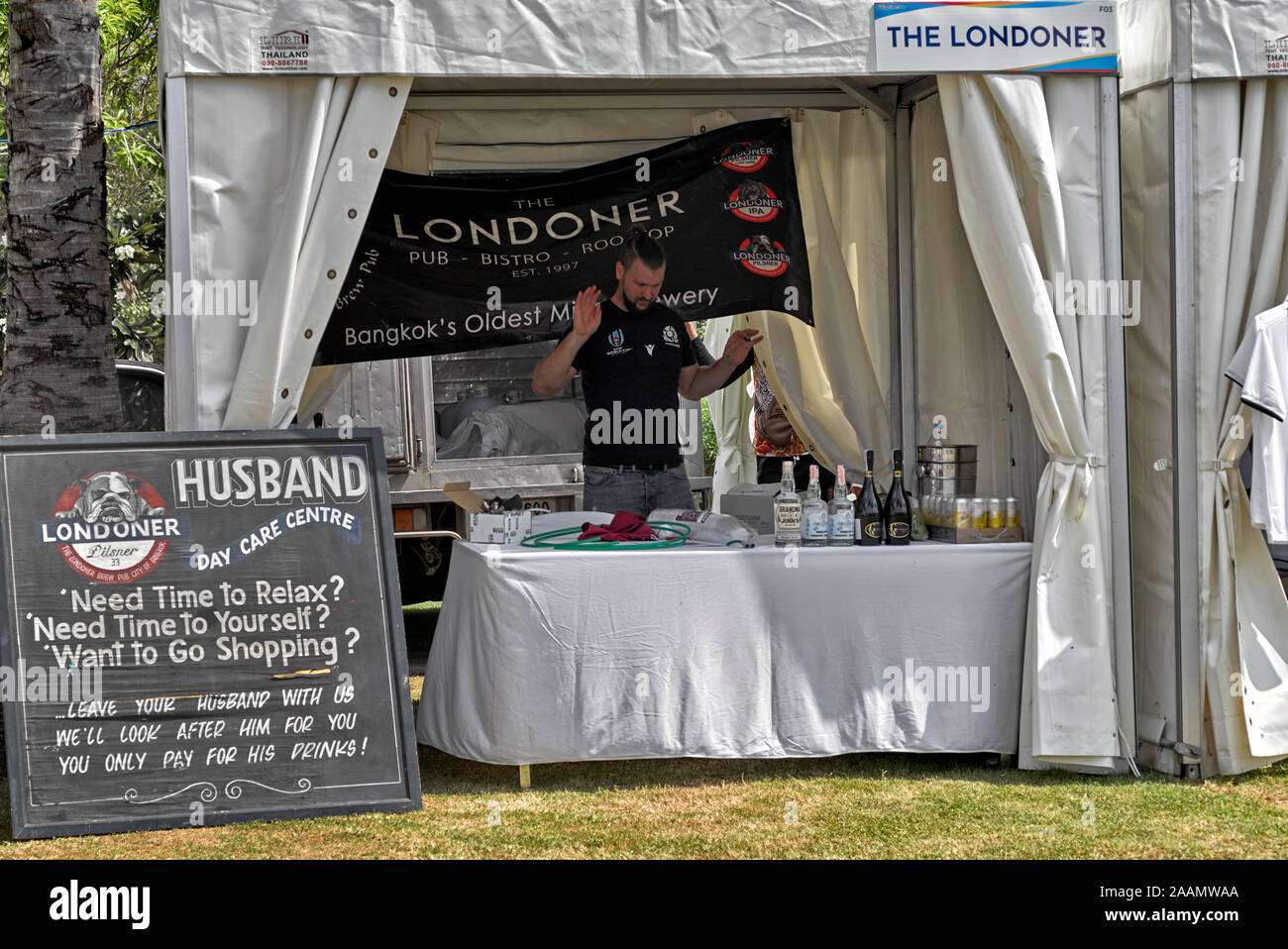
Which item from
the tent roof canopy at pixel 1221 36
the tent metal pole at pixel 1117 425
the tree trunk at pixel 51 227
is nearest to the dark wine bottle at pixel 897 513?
the tent metal pole at pixel 1117 425

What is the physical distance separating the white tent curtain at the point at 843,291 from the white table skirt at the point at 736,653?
126 cm

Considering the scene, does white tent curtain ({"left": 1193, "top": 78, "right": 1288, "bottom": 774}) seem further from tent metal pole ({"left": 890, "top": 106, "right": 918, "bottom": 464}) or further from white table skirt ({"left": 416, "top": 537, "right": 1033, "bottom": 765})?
tent metal pole ({"left": 890, "top": 106, "right": 918, "bottom": 464})

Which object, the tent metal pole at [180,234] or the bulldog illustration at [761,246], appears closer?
the tent metal pole at [180,234]

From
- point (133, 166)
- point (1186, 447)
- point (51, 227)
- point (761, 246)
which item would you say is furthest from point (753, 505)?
point (133, 166)

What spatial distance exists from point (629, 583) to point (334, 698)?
1.02 m

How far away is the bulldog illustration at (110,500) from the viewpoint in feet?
12.7

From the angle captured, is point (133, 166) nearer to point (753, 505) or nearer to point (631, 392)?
point (631, 392)

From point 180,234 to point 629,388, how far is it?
202 centimetres

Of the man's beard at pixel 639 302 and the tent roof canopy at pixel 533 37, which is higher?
the tent roof canopy at pixel 533 37

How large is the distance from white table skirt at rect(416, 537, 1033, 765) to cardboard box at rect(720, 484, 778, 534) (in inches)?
36.5

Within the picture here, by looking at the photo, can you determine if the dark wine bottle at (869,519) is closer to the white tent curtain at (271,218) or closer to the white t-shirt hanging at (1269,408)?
the white t-shirt hanging at (1269,408)

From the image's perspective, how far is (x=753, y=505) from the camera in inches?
224

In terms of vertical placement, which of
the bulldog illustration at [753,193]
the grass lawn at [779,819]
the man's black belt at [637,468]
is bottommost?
the grass lawn at [779,819]

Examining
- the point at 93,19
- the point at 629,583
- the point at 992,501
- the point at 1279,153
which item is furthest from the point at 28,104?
the point at 1279,153
